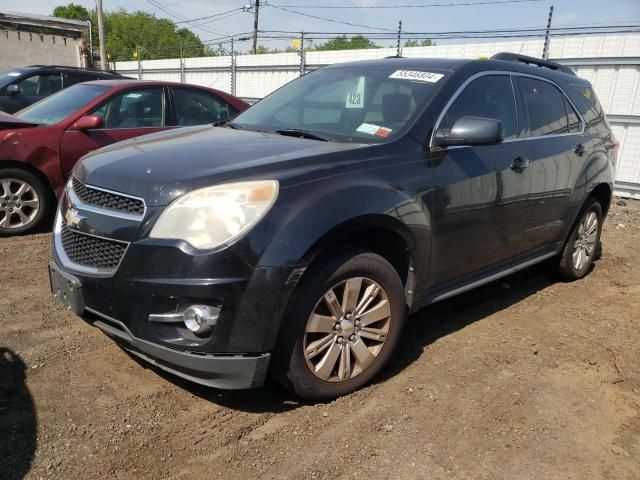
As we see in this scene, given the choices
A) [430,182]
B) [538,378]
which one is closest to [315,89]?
[430,182]

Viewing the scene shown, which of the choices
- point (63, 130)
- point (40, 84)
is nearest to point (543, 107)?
point (63, 130)

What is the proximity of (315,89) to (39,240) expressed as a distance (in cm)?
331

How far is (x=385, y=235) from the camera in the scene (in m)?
3.02

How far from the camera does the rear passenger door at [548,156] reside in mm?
4004

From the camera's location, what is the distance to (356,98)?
142 inches

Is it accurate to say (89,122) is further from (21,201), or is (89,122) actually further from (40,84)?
(40,84)

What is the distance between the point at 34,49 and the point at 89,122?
75.6 feet

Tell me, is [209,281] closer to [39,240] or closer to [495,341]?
[495,341]

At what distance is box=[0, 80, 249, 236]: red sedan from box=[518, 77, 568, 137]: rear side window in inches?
156

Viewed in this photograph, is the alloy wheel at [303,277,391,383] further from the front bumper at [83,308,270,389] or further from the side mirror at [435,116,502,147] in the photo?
the side mirror at [435,116,502,147]

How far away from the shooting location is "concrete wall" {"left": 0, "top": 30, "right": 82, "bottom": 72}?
2422cm

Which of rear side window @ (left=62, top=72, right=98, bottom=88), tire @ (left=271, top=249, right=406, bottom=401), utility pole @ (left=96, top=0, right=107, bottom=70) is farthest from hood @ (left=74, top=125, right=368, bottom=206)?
utility pole @ (left=96, top=0, right=107, bottom=70)

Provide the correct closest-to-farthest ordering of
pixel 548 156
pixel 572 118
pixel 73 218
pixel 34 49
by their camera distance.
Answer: pixel 73 218
pixel 548 156
pixel 572 118
pixel 34 49

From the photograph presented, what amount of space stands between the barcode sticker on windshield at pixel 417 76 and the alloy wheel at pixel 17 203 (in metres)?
3.92
